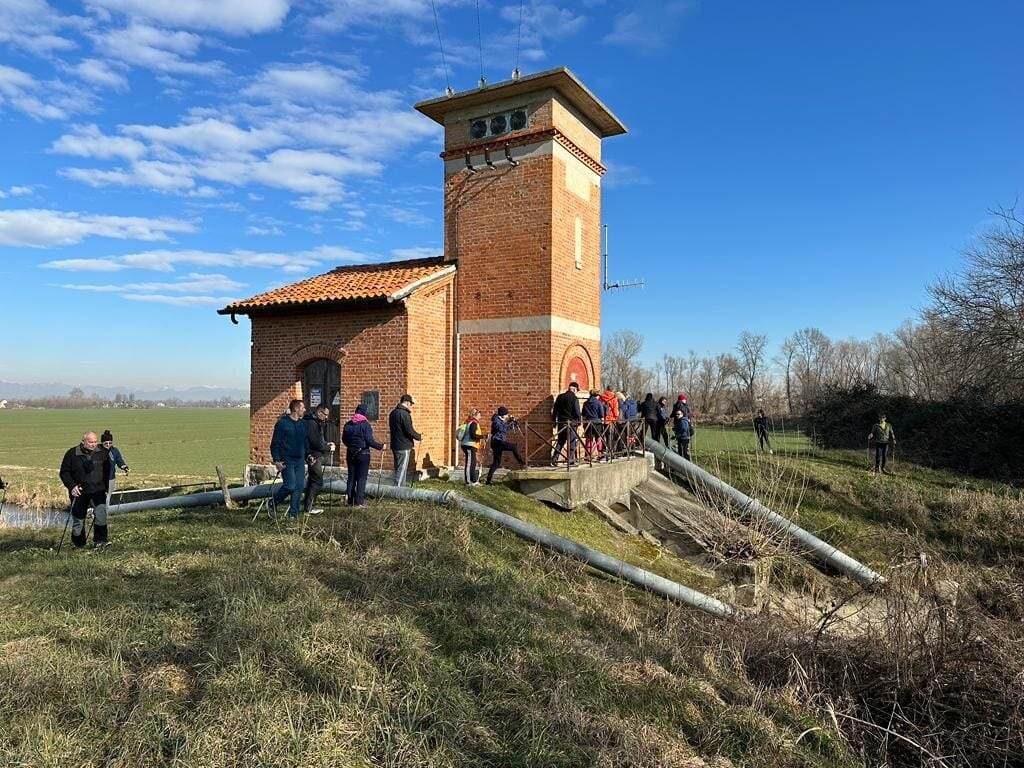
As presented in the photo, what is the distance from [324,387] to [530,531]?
20.7 ft

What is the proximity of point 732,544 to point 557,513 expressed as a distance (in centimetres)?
292

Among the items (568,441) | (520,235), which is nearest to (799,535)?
(568,441)

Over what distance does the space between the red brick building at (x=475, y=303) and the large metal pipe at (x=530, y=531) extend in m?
2.57

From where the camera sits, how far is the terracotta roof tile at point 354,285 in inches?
488

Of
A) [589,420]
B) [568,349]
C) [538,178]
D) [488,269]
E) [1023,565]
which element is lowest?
[1023,565]

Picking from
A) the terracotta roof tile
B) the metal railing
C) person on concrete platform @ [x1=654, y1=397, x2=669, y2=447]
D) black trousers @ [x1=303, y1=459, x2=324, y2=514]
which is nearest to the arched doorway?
the terracotta roof tile

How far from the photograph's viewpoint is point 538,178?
1271cm

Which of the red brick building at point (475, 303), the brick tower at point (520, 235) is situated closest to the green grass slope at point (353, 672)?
the red brick building at point (475, 303)

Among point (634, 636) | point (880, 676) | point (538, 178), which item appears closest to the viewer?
point (880, 676)

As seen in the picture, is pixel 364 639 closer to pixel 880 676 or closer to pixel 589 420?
pixel 880 676

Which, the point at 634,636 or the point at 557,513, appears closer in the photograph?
the point at 634,636

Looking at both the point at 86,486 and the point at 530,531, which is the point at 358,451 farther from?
the point at 86,486

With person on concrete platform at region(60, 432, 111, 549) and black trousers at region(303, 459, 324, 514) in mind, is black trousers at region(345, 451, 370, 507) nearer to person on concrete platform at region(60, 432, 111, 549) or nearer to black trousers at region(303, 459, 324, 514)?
black trousers at region(303, 459, 324, 514)

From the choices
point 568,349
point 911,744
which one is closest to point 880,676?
point 911,744
